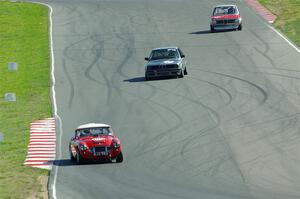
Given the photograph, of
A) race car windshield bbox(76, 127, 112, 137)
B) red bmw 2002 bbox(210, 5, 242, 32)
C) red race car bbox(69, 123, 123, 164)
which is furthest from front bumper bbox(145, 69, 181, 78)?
red race car bbox(69, 123, 123, 164)

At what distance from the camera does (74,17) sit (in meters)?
70.2

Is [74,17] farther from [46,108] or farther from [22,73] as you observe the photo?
[46,108]

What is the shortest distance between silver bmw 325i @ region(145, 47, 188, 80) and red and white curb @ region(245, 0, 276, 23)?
16838 mm

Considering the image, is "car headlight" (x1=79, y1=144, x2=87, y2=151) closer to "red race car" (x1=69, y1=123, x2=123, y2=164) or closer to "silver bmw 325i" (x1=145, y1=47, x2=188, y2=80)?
"red race car" (x1=69, y1=123, x2=123, y2=164)

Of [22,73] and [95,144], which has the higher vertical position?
[95,144]

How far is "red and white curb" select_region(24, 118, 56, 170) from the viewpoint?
3397 cm

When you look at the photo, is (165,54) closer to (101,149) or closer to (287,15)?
(101,149)

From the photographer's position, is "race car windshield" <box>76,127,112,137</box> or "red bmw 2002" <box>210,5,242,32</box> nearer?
"race car windshield" <box>76,127,112,137</box>

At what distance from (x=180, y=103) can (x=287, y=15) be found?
81.4 feet

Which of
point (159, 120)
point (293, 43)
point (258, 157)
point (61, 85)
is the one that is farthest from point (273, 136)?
point (293, 43)

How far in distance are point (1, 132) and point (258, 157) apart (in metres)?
12.3

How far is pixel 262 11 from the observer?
6900 cm

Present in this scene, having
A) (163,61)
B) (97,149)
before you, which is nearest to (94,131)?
(97,149)

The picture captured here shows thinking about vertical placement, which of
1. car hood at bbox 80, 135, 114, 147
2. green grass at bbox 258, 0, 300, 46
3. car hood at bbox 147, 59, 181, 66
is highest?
car hood at bbox 80, 135, 114, 147
